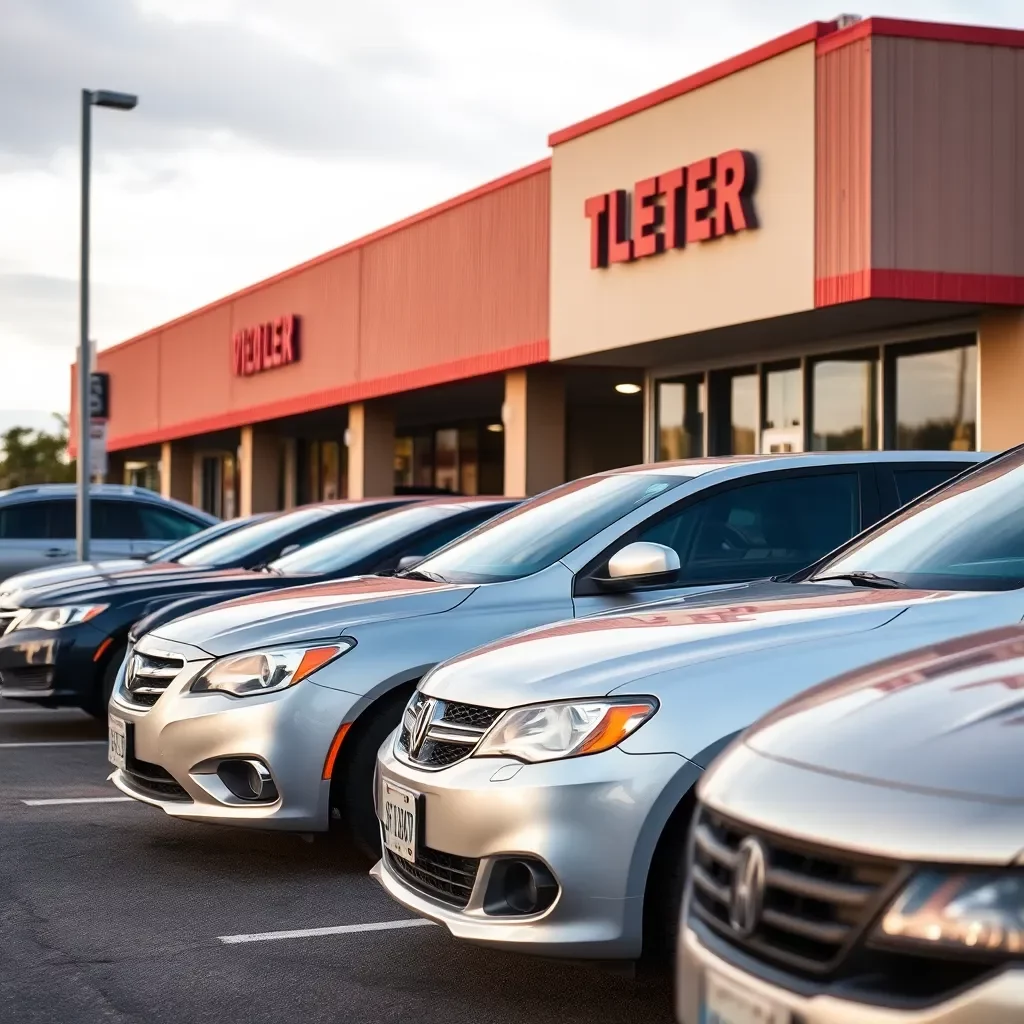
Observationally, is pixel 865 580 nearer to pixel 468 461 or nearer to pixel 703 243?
pixel 703 243

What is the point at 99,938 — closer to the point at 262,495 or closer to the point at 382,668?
the point at 382,668

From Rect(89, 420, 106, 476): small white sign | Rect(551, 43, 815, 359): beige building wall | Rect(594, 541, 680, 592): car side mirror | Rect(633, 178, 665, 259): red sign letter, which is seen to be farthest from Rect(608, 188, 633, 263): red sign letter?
Rect(594, 541, 680, 592): car side mirror

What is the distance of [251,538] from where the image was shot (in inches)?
450

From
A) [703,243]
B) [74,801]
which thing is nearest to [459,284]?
[703,243]

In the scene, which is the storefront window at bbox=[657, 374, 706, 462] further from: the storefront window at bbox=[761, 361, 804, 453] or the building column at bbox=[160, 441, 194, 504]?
the building column at bbox=[160, 441, 194, 504]

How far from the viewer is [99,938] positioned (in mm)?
5438

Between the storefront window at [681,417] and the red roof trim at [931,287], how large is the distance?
5934 mm

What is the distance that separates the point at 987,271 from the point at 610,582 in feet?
33.6

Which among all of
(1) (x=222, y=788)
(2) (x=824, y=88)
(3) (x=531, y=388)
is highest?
(2) (x=824, y=88)

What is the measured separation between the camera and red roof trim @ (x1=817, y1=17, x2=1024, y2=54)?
49.3 feet

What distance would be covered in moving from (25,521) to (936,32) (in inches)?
411

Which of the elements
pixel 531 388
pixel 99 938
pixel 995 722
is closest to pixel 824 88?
pixel 531 388

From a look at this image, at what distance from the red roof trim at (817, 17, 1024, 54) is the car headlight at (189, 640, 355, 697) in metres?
10.9

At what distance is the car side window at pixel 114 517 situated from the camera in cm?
1666
